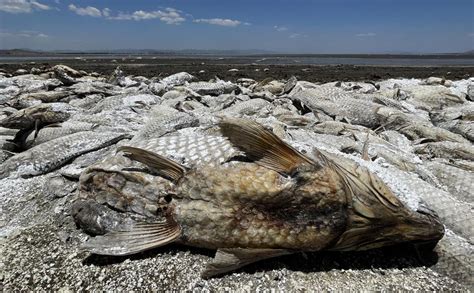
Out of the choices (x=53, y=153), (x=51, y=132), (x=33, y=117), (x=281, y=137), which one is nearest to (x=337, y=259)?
(x=281, y=137)

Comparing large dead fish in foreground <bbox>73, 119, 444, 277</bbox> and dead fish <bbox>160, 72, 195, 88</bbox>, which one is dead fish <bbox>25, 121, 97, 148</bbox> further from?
dead fish <bbox>160, 72, 195, 88</bbox>

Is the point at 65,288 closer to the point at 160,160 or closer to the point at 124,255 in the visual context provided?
the point at 124,255

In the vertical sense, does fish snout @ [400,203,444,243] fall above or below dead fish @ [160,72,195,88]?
above

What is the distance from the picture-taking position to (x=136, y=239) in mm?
2982

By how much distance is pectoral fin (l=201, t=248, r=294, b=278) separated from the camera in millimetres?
2699

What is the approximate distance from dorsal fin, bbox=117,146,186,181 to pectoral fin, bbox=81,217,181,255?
0.35 m

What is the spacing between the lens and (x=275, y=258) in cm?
292

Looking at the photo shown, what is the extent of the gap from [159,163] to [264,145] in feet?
2.90

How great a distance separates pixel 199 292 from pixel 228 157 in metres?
1.03

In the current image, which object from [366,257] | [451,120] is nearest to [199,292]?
[366,257]

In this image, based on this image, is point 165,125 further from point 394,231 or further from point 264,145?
point 394,231

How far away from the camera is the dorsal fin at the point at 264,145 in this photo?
262 centimetres

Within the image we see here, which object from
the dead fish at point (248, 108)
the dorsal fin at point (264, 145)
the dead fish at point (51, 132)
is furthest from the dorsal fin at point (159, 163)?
the dead fish at point (248, 108)

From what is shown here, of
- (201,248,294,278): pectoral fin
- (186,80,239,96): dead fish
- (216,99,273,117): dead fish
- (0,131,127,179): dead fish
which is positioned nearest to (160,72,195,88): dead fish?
(186,80,239,96): dead fish
